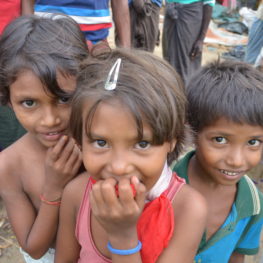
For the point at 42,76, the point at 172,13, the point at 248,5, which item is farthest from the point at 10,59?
the point at 248,5

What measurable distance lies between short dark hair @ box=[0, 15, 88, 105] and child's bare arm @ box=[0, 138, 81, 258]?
31 centimetres

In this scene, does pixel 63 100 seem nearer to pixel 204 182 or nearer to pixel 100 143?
pixel 100 143

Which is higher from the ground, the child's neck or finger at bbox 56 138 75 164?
finger at bbox 56 138 75 164

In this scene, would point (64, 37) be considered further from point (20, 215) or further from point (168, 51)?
point (168, 51)

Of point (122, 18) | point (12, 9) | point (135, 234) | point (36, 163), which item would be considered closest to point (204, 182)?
point (135, 234)

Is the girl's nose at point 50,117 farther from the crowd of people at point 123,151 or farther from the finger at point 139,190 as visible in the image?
the finger at point 139,190

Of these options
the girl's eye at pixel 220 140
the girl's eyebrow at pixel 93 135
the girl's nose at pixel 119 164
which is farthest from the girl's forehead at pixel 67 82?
the girl's eye at pixel 220 140

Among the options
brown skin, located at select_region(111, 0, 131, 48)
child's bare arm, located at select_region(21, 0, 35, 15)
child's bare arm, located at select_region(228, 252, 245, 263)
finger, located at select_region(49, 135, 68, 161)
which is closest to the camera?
finger, located at select_region(49, 135, 68, 161)

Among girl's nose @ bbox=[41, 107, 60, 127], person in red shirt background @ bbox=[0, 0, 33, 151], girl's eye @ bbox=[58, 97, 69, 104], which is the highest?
girl's eye @ bbox=[58, 97, 69, 104]

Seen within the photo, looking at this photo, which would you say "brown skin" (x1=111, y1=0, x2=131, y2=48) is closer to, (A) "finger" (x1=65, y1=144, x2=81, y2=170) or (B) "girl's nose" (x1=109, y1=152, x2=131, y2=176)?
(A) "finger" (x1=65, y1=144, x2=81, y2=170)

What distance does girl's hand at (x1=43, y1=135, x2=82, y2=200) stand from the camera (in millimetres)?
1273

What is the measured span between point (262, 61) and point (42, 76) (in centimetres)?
269

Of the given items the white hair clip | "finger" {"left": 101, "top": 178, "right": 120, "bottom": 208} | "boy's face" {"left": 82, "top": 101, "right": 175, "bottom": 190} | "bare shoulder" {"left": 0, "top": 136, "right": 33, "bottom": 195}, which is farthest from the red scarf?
"bare shoulder" {"left": 0, "top": 136, "right": 33, "bottom": 195}

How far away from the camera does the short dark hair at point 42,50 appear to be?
1.29 meters
